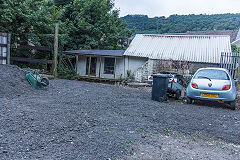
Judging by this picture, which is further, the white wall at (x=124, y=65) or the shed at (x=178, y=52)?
the white wall at (x=124, y=65)

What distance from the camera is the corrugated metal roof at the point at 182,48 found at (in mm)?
17312

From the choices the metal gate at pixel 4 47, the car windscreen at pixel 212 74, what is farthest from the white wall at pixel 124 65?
the car windscreen at pixel 212 74

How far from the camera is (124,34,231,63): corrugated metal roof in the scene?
17312 mm

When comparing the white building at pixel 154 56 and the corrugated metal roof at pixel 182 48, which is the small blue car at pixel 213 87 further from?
the corrugated metal roof at pixel 182 48

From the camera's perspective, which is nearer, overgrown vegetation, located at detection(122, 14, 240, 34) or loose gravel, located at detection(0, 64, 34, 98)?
loose gravel, located at detection(0, 64, 34, 98)

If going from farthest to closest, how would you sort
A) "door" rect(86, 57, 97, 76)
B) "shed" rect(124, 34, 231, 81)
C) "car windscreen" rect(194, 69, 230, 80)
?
"door" rect(86, 57, 97, 76) < "shed" rect(124, 34, 231, 81) < "car windscreen" rect(194, 69, 230, 80)

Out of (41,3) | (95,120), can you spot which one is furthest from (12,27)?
(95,120)

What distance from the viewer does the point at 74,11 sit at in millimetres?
22016

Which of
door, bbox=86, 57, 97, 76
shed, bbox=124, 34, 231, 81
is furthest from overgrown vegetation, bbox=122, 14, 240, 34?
door, bbox=86, 57, 97, 76

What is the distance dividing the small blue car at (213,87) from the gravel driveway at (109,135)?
1.88 meters

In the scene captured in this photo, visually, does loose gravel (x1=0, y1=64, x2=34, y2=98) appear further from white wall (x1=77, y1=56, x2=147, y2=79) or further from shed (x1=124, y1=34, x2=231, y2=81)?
white wall (x1=77, y1=56, x2=147, y2=79)

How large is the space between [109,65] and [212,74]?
484 inches

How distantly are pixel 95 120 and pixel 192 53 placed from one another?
572 inches

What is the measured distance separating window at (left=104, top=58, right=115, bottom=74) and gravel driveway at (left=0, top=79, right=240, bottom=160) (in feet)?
44.9
